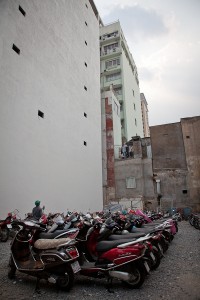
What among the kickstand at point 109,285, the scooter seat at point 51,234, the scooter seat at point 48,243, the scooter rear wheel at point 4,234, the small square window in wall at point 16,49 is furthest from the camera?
the small square window in wall at point 16,49

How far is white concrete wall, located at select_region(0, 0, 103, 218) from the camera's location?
931 centimetres

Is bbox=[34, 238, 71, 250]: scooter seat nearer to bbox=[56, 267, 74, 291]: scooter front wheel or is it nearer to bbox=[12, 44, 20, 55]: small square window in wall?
bbox=[56, 267, 74, 291]: scooter front wheel

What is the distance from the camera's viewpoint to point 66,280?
128 inches

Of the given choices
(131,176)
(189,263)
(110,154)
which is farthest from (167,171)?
(189,263)

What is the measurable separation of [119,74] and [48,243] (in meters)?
30.3

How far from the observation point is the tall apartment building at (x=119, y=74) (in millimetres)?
28947

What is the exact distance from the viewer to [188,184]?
16.0 m

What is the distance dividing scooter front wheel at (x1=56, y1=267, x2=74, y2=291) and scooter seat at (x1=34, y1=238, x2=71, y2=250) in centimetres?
41

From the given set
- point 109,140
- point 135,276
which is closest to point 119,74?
point 109,140

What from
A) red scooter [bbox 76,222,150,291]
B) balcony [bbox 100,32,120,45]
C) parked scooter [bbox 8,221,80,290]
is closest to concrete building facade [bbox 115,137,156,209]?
red scooter [bbox 76,222,150,291]

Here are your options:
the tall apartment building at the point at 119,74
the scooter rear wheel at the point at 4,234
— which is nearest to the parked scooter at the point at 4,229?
the scooter rear wheel at the point at 4,234

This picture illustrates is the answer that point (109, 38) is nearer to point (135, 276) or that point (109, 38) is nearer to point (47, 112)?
point (47, 112)

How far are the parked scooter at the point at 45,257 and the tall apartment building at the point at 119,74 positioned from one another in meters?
24.7

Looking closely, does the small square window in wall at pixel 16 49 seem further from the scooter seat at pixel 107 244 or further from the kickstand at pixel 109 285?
the kickstand at pixel 109 285
